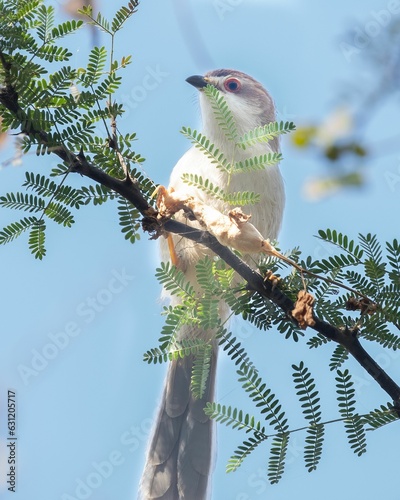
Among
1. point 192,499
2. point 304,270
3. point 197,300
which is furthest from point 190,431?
point 304,270

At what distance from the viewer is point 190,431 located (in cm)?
504

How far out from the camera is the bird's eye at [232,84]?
545 centimetres

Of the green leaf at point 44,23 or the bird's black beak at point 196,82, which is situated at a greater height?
the bird's black beak at point 196,82

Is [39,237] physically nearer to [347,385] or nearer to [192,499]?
[347,385]

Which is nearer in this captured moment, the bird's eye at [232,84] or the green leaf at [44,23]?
the green leaf at [44,23]

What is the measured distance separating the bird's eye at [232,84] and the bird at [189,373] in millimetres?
63

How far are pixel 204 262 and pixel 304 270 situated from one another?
0.40 meters

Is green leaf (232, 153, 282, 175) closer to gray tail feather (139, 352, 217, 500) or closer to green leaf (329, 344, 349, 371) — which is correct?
green leaf (329, 344, 349, 371)

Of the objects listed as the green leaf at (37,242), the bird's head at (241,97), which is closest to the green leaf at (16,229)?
the green leaf at (37,242)

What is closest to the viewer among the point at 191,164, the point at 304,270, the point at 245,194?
the point at 304,270

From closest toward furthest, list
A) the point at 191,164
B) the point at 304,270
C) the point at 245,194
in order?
1. the point at 304,270
2. the point at 245,194
3. the point at 191,164

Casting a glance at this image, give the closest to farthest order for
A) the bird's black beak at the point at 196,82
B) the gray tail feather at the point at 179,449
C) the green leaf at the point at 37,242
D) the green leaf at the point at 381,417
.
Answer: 1. the green leaf at the point at 381,417
2. the green leaf at the point at 37,242
3. the gray tail feather at the point at 179,449
4. the bird's black beak at the point at 196,82

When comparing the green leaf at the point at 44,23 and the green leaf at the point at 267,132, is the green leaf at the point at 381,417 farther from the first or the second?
the green leaf at the point at 44,23

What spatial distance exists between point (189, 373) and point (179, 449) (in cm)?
52
